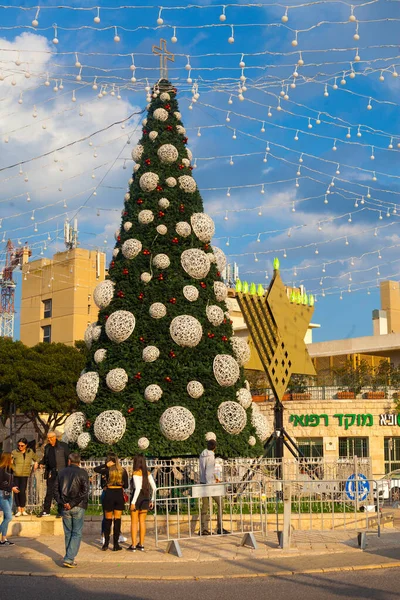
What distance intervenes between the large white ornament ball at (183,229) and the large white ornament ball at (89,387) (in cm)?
373

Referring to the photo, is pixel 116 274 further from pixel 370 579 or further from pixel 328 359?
pixel 328 359

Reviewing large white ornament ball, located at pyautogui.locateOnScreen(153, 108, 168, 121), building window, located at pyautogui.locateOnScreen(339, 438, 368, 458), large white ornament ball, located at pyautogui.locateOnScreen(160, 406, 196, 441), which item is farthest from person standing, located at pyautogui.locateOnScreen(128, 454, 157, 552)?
building window, located at pyautogui.locateOnScreen(339, 438, 368, 458)

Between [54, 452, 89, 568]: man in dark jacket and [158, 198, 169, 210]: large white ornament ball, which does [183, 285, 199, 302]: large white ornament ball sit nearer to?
[158, 198, 169, 210]: large white ornament ball

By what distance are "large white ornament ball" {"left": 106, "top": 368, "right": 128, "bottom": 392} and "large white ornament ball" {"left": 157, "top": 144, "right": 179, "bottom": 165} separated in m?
5.16

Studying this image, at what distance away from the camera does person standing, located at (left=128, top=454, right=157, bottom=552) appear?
12.0 metres

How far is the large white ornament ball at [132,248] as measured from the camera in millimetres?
17406

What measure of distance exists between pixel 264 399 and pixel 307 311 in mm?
13741

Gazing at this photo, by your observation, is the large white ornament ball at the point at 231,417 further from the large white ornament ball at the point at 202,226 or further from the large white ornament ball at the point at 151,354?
the large white ornament ball at the point at 202,226

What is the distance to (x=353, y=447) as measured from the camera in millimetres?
31656

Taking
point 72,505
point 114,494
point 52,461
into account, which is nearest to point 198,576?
point 72,505

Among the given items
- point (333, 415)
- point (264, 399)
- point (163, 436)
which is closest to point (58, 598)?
point (163, 436)

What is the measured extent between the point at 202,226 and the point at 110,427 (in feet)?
16.7

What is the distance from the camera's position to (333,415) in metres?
31.8

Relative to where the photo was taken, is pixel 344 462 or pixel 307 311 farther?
pixel 307 311
